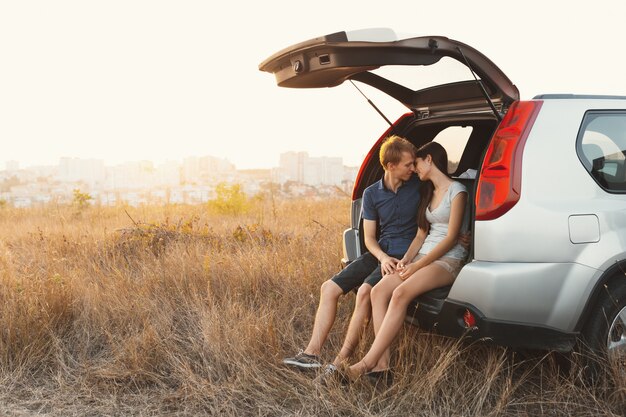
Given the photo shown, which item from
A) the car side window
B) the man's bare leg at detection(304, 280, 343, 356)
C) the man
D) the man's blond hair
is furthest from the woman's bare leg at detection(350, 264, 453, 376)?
the car side window

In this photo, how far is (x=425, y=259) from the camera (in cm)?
414

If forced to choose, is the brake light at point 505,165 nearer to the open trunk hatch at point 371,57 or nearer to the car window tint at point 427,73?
the open trunk hatch at point 371,57

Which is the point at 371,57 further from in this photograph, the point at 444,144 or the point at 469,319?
the point at 469,319

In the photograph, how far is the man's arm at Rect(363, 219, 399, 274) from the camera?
429 cm

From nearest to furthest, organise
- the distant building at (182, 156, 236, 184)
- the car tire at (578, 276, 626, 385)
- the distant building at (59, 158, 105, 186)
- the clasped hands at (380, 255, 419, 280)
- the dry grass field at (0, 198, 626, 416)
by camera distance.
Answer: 1. the car tire at (578, 276, 626, 385)
2. the dry grass field at (0, 198, 626, 416)
3. the clasped hands at (380, 255, 419, 280)
4. the distant building at (182, 156, 236, 184)
5. the distant building at (59, 158, 105, 186)

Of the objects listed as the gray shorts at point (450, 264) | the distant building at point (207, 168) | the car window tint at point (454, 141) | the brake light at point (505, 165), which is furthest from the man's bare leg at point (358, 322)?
the distant building at point (207, 168)

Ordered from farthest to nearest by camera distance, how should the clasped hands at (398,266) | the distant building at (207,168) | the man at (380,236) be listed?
the distant building at (207,168)
the man at (380,236)
the clasped hands at (398,266)

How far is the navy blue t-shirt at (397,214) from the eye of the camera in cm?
448

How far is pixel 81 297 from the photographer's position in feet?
18.4

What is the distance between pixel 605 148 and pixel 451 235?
1.00m

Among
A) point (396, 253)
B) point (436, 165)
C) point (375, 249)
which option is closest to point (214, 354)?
point (375, 249)

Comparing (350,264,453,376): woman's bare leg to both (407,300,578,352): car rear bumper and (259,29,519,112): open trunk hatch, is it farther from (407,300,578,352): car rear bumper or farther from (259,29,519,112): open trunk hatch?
(259,29,519,112): open trunk hatch

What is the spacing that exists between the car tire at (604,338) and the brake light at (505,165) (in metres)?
0.75

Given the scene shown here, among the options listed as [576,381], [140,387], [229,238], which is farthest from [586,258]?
[229,238]
